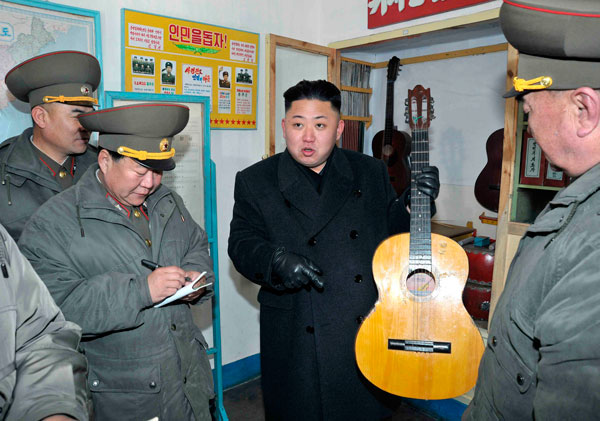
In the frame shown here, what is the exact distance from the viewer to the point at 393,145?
12.7ft

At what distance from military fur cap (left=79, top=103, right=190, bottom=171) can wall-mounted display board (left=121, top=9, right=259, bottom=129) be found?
41.8 inches

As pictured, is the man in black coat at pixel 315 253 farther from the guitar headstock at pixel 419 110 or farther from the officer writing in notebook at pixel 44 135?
the officer writing in notebook at pixel 44 135

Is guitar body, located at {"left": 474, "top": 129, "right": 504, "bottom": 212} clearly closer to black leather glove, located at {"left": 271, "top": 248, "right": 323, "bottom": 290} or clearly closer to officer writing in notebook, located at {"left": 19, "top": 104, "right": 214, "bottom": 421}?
black leather glove, located at {"left": 271, "top": 248, "right": 323, "bottom": 290}

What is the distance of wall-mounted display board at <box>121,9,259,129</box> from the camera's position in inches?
101

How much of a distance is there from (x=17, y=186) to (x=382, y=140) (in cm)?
295

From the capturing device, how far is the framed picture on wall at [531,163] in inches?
94.3

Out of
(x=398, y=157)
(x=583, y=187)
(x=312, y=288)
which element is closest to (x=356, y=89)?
(x=398, y=157)

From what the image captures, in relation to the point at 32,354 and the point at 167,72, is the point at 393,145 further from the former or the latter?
the point at 32,354

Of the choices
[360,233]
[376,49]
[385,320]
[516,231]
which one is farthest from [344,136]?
[385,320]

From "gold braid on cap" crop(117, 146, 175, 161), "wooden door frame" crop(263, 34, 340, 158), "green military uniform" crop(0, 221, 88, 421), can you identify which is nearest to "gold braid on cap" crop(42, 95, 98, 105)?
"gold braid on cap" crop(117, 146, 175, 161)

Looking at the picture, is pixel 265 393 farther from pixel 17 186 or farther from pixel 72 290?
pixel 17 186

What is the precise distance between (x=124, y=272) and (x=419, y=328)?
3.82 ft

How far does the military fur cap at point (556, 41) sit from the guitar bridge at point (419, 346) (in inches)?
43.3

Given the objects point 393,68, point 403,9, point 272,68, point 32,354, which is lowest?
point 32,354
